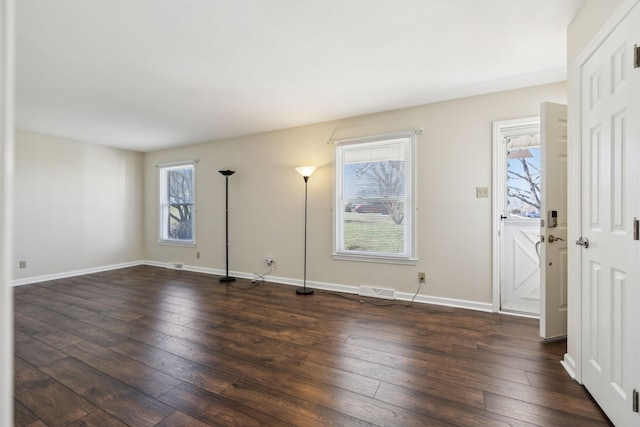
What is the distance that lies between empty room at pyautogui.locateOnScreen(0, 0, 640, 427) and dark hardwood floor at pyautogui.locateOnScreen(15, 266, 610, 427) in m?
0.02

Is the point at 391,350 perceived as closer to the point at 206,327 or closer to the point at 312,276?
the point at 206,327

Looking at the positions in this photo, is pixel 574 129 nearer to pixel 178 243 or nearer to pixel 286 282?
pixel 286 282

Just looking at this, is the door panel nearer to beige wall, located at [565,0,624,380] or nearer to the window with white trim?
the window with white trim

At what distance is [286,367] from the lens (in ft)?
6.80

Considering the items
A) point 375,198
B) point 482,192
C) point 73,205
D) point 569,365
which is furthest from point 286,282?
point 73,205

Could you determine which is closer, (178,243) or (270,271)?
(270,271)

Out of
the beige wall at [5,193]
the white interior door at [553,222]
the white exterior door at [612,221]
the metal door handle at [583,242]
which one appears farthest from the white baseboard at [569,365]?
the beige wall at [5,193]

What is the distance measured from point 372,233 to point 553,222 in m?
1.94

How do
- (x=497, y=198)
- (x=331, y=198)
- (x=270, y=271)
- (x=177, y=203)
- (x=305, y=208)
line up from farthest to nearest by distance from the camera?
1. (x=177, y=203)
2. (x=270, y=271)
3. (x=305, y=208)
4. (x=331, y=198)
5. (x=497, y=198)

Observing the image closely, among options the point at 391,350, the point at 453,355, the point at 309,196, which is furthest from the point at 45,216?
the point at 453,355

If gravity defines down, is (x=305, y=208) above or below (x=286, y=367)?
above

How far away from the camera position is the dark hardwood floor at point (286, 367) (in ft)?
5.29

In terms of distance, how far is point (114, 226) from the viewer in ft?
18.6

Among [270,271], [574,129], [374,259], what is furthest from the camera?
[270,271]
